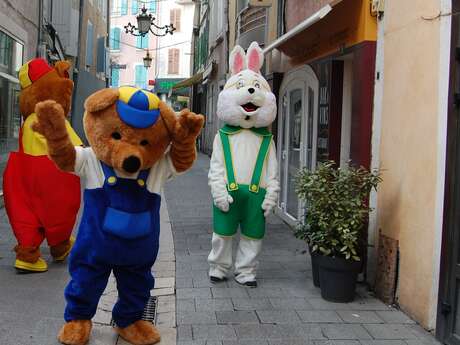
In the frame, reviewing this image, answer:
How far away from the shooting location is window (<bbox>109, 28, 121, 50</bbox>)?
147 feet

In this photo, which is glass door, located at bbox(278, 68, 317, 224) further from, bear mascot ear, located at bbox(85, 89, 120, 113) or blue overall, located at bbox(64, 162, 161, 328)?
bear mascot ear, located at bbox(85, 89, 120, 113)

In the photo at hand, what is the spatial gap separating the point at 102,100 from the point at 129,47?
4481cm

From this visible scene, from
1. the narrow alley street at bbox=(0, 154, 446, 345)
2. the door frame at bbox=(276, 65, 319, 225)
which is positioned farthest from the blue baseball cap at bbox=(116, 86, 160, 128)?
the door frame at bbox=(276, 65, 319, 225)

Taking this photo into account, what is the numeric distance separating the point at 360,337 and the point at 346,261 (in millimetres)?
793

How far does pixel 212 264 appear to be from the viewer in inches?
218

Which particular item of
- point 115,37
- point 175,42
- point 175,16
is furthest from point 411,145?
point 115,37

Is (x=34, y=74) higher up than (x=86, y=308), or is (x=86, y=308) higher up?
(x=34, y=74)

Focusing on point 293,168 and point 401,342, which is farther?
point 293,168

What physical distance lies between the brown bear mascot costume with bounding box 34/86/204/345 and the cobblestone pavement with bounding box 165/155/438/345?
0.67 m

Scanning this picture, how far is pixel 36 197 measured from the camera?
573cm

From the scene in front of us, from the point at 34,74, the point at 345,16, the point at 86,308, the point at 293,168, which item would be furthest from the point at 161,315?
the point at 293,168

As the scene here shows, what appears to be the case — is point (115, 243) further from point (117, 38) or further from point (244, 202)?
point (117, 38)

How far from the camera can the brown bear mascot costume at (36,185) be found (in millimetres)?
5688

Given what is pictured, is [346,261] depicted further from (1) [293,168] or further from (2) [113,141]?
(1) [293,168]
